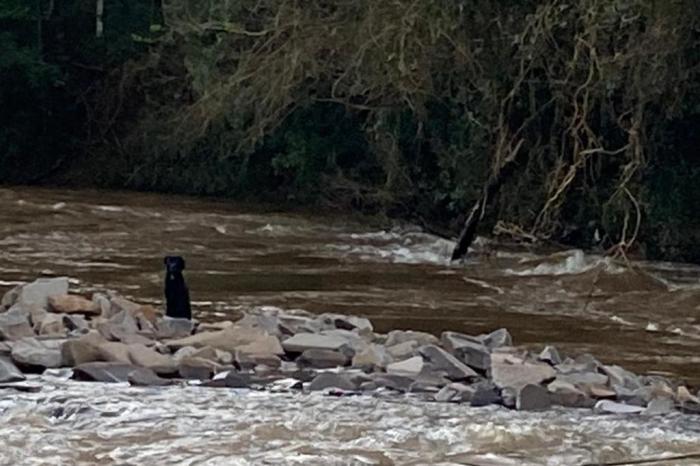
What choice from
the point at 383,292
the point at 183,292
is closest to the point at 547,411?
the point at 183,292

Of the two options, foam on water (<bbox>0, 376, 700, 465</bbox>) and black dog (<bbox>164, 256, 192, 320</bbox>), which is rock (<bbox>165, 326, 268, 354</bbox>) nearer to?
foam on water (<bbox>0, 376, 700, 465</bbox>)

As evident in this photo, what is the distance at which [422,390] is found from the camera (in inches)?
323

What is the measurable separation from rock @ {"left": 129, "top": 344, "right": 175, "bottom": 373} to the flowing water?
0.42 metres

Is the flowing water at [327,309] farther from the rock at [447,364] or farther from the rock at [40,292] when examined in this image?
the rock at [40,292]

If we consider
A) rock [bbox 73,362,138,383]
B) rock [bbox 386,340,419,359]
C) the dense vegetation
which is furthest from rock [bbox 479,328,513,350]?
the dense vegetation

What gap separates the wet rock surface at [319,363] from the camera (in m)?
8.07

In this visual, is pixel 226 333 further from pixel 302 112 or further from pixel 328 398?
pixel 302 112

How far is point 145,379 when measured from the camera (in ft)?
26.8

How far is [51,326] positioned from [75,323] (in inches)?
8.0

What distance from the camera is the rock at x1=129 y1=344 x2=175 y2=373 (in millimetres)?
8414

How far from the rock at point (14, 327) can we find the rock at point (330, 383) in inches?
83.5

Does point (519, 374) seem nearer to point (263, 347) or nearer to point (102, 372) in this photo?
point (263, 347)

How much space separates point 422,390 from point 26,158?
68.1 ft

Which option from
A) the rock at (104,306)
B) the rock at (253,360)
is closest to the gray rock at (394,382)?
the rock at (253,360)
